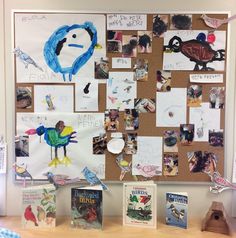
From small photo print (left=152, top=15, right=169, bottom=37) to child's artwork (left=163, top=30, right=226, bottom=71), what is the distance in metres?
0.04

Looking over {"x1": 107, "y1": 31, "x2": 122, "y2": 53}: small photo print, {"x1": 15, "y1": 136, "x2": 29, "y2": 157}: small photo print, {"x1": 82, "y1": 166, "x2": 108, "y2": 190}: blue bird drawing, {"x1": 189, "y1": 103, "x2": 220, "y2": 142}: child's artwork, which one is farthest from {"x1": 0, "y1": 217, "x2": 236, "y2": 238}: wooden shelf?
{"x1": 107, "y1": 31, "x2": 122, "y2": 53}: small photo print

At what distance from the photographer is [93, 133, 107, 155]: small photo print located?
2.22 meters

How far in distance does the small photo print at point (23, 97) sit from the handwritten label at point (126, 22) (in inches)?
27.5

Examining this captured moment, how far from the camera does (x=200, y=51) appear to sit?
2172 millimetres

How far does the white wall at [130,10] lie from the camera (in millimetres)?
2172

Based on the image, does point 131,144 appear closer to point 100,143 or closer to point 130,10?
point 100,143

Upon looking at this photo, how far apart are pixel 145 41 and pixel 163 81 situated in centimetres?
30

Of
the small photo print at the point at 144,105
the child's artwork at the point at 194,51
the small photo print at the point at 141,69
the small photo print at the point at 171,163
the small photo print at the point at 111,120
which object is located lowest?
the small photo print at the point at 171,163

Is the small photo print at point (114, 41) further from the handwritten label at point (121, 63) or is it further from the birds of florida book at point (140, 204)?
the birds of florida book at point (140, 204)

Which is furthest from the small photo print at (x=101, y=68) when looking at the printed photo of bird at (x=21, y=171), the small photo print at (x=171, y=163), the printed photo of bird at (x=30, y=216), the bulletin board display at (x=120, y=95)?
the printed photo of bird at (x=30, y=216)

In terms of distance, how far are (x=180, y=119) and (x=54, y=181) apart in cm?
97

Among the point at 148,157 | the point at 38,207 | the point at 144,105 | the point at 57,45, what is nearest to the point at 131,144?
the point at 148,157

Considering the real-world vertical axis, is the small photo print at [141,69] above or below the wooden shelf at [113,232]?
above

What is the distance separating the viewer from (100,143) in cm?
222
